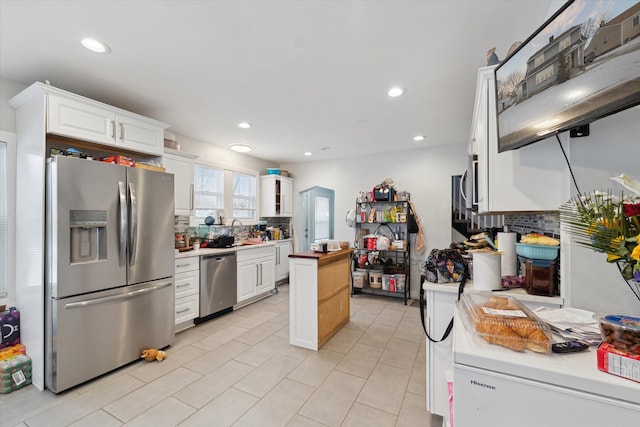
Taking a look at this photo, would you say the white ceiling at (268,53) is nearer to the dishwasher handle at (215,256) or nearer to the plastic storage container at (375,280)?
the dishwasher handle at (215,256)

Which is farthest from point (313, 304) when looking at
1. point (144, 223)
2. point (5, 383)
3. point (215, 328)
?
point (5, 383)

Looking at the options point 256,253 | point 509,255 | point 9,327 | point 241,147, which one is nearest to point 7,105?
point 9,327

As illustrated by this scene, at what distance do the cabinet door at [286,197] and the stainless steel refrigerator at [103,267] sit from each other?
9.19ft

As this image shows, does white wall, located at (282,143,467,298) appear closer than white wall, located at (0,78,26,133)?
No

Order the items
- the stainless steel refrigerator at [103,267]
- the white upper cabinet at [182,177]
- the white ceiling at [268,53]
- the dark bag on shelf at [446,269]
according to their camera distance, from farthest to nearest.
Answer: the white upper cabinet at [182,177] < the stainless steel refrigerator at [103,267] < the dark bag on shelf at [446,269] < the white ceiling at [268,53]

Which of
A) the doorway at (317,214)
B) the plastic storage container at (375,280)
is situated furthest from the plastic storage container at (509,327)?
the doorway at (317,214)

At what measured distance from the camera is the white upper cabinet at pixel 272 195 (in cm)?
523

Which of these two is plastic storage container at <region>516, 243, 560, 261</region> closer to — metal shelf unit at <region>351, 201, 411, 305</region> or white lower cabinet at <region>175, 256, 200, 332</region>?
metal shelf unit at <region>351, 201, 411, 305</region>

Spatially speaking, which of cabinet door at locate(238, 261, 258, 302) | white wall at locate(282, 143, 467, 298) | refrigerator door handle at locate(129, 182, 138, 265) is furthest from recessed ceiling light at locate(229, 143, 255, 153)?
refrigerator door handle at locate(129, 182, 138, 265)

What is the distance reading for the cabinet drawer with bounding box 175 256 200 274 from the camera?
3.13 m

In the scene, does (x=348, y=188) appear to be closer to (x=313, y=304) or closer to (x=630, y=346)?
(x=313, y=304)

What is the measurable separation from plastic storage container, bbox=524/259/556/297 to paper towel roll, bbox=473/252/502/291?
144 millimetres

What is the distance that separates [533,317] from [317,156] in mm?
4530

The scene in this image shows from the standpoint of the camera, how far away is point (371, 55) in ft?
6.37
